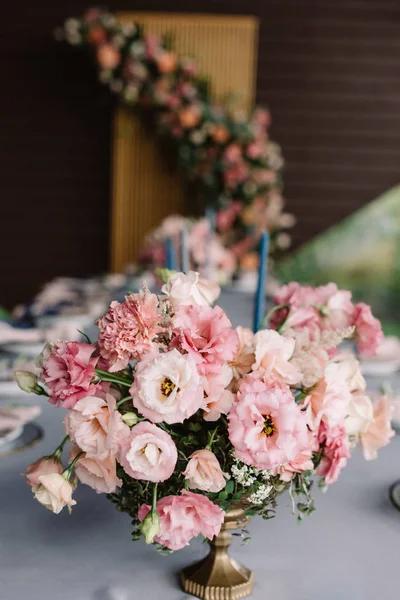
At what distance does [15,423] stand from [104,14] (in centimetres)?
427

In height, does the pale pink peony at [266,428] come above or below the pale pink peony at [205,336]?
below

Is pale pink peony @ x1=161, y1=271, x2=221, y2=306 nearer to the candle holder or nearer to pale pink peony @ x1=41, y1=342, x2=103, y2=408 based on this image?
pale pink peony @ x1=41, y1=342, x2=103, y2=408

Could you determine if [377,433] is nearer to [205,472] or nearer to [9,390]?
[205,472]

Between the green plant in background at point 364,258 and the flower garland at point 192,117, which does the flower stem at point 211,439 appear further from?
the green plant in background at point 364,258

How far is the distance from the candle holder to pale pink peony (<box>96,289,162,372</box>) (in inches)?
23.2

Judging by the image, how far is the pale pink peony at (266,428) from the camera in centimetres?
73

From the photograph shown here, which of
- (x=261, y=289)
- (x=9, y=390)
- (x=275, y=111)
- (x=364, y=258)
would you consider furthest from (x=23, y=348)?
(x=364, y=258)

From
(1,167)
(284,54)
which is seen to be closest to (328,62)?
(284,54)

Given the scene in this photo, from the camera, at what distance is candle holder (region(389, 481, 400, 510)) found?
114 cm

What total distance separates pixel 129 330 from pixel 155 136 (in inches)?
187

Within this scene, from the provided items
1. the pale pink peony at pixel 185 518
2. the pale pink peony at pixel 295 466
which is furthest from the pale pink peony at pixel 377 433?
the pale pink peony at pixel 185 518

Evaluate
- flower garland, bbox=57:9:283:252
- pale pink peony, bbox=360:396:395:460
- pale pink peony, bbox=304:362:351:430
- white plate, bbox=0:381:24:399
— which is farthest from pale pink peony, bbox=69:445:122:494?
flower garland, bbox=57:9:283:252

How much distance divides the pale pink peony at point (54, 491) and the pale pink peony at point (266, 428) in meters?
0.20

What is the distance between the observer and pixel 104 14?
499 centimetres
